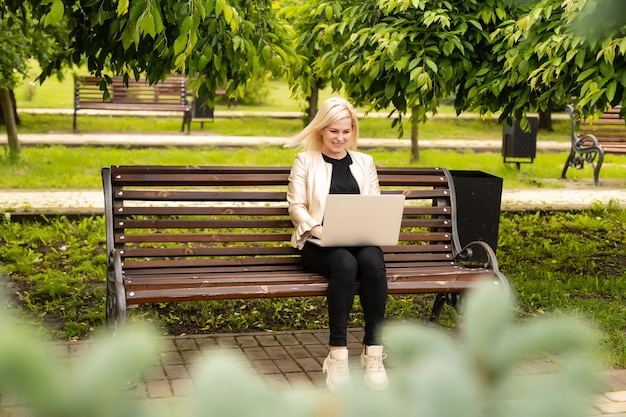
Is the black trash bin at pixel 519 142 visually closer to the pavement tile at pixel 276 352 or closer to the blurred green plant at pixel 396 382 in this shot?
the pavement tile at pixel 276 352

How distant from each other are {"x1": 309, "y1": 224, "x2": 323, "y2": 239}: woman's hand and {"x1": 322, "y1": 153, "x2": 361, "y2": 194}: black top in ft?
0.84

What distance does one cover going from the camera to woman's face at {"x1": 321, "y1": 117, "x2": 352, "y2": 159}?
205 inches

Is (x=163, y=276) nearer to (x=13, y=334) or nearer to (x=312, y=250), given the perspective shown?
(x=312, y=250)

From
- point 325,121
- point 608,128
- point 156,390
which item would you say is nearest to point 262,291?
point 325,121

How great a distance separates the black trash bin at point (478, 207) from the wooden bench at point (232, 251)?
93cm

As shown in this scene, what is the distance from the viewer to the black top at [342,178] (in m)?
5.27

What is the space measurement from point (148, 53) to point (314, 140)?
112 centimetres

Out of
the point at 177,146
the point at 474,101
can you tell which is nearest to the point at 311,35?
the point at 474,101

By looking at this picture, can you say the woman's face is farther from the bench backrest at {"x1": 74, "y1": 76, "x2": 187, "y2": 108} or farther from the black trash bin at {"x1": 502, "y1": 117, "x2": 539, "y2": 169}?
the bench backrest at {"x1": 74, "y1": 76, "x2": 187, "y2": 108}

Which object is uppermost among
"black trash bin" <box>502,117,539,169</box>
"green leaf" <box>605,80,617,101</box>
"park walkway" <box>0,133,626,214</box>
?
"green leaf" <box>605,80,617,101</box>

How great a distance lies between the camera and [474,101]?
6.54 m

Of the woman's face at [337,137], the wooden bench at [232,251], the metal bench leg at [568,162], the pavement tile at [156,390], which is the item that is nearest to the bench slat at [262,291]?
the wooden bench at [232,251]

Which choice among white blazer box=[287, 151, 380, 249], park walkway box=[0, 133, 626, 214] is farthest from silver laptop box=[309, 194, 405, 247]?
park walkway box=[0, 133, 626, 214]

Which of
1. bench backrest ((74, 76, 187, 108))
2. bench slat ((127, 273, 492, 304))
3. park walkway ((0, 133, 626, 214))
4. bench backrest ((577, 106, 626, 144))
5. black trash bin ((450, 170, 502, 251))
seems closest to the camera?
bench slat ((127, 273, 492, 304))
